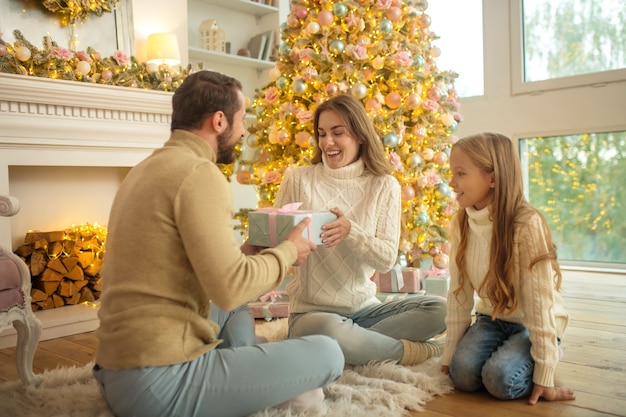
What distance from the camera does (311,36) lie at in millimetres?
3074

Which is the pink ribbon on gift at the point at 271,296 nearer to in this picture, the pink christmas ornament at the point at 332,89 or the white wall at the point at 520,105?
the pink christmas ornament at the point at 332,89

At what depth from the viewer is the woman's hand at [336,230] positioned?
5.97 ft

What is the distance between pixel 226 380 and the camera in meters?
1.39

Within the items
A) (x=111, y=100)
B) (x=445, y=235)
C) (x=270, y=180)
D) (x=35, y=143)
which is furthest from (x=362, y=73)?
(x=35, y=143)

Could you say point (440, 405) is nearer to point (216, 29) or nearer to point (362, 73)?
point (362, 73)

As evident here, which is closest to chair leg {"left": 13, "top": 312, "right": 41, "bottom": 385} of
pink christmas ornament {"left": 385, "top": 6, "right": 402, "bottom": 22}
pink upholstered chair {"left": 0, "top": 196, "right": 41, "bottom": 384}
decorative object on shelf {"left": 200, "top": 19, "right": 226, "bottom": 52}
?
pink upholstered chair {"left": 0, "top": 196, "right": 41, "bottom": 384}

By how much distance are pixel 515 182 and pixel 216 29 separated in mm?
3034

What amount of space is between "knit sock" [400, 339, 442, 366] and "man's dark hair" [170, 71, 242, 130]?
3.43 ft

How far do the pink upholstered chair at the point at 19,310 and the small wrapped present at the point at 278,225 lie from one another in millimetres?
827

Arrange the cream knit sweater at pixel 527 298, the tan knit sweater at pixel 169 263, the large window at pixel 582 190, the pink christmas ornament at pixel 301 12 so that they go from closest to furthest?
the tan knit sweater at pixel 169 263 → the cream knit sweater at pixel 527 298 → the pink christmas ornament at pixel 301 12 → the large window at pixel 582 190

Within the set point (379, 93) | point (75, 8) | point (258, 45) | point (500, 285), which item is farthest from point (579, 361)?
point (258, 45)

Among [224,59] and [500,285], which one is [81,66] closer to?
[224,59]

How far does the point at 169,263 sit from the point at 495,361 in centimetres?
100

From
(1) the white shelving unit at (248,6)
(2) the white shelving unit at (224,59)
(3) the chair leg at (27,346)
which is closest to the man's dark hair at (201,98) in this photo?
(3) the chair leg at (27,346)
